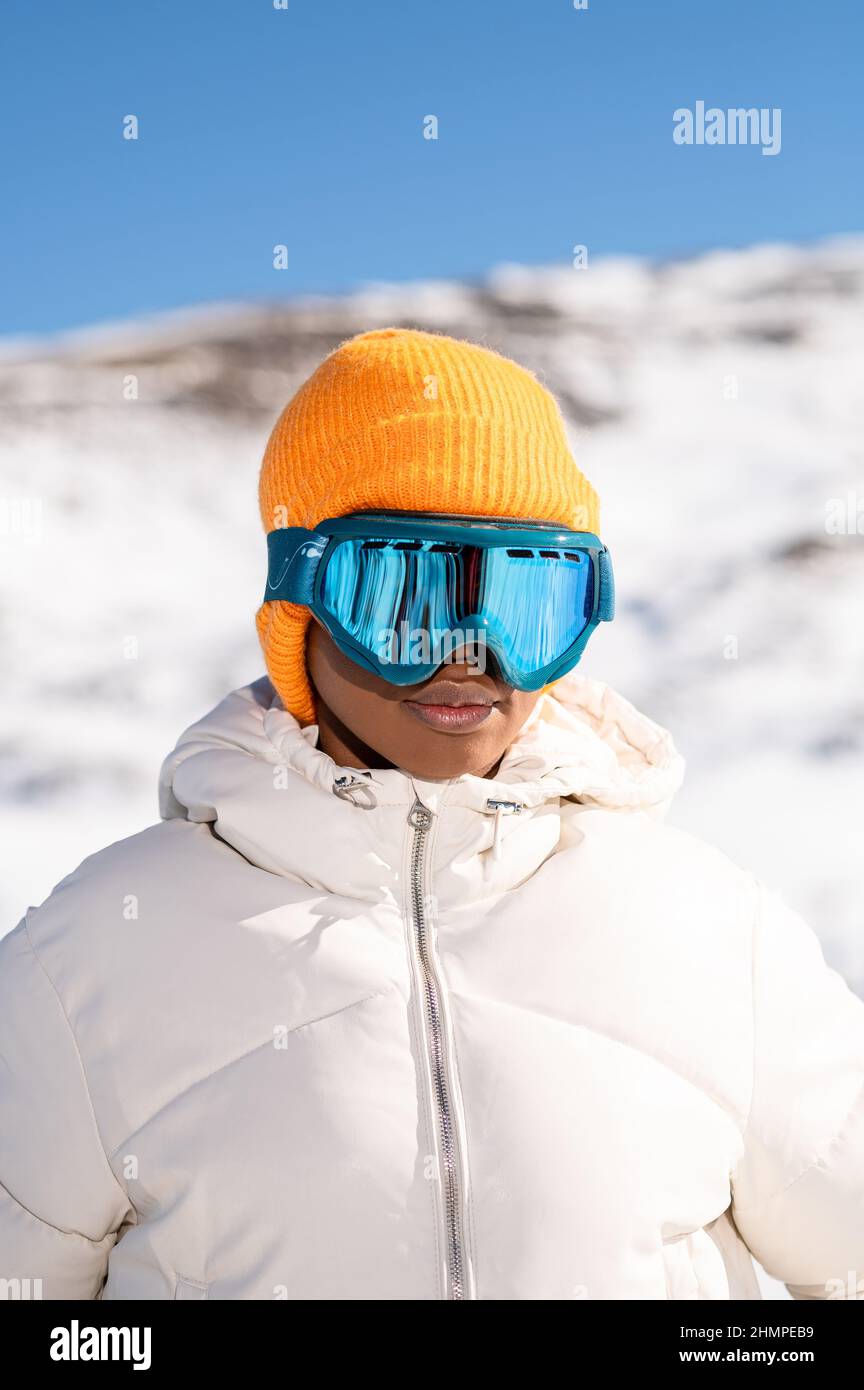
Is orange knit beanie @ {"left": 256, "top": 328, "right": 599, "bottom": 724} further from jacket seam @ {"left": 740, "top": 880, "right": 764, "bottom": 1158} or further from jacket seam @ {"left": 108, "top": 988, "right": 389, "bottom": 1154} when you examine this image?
jacket seam @ {"left": 740, "top": 880, "right": 764, "bottom": 1158}

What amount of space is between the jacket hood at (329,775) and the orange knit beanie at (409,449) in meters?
0.11

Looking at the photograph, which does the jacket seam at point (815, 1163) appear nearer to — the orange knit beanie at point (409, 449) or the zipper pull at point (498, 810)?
the zipper pull at point (498, 810)


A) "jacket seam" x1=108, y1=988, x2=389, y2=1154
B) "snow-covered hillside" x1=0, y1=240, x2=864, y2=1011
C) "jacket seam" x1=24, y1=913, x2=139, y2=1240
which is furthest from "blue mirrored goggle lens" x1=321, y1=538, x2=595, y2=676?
"snow-covered hillside" x1=0, y1=240, x2=864, y2=1011

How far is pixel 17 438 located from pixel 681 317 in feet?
12.4

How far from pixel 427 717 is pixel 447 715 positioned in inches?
1.1

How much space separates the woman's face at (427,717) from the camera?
1606 millimetres

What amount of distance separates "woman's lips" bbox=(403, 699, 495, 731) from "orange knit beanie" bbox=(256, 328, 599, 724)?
21 cm

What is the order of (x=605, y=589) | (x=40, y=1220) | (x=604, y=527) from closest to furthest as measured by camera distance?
(x=40, y=1220)
(x=605, y=589)
(x=604, y=527)

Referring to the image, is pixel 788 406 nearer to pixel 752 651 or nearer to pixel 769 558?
pixel 769 558

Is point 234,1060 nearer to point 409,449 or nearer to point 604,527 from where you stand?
point 409,449

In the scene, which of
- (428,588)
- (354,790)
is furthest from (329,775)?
(428,588)

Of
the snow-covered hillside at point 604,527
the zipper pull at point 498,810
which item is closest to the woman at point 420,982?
the zipper pull at point 498,810

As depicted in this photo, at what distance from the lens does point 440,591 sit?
5.22 ft

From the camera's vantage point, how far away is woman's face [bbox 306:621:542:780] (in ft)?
5.27
